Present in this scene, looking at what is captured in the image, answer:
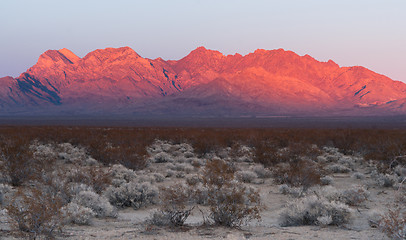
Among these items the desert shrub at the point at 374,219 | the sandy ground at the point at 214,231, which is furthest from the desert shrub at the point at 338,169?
the desert shrub at the point at 374,219

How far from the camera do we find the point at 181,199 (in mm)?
7816

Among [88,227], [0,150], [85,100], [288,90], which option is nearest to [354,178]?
[88,227]

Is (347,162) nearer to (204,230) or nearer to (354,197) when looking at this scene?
(354,197)

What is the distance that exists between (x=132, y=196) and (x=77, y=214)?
2.88 m

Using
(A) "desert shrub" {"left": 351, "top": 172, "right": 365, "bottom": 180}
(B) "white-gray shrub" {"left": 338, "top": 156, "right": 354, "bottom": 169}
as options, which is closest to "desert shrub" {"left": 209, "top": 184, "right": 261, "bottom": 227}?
(A) "desert shrub" {"left": 351, "top": 172, "right": 365, "bottom": 180}

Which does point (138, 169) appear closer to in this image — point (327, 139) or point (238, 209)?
point (238, 209)

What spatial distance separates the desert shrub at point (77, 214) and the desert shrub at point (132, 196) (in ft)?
7.18

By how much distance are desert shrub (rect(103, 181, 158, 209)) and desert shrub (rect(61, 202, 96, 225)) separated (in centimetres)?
219

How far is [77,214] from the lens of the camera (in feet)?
25.0

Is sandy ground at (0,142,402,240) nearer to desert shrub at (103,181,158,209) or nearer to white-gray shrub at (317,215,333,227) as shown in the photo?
white-gray shrub at (317,215,333,227)

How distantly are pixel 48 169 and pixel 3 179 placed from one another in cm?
280

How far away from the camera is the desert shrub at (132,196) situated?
10.2m

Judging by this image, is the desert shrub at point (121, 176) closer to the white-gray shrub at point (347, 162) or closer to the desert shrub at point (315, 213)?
the desert shrub at point (315, 213)

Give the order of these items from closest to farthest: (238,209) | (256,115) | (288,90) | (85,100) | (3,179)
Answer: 1. (238,209)
2. (3,179)
3. (256,115)
4. (288,90)
5. (85,100)
